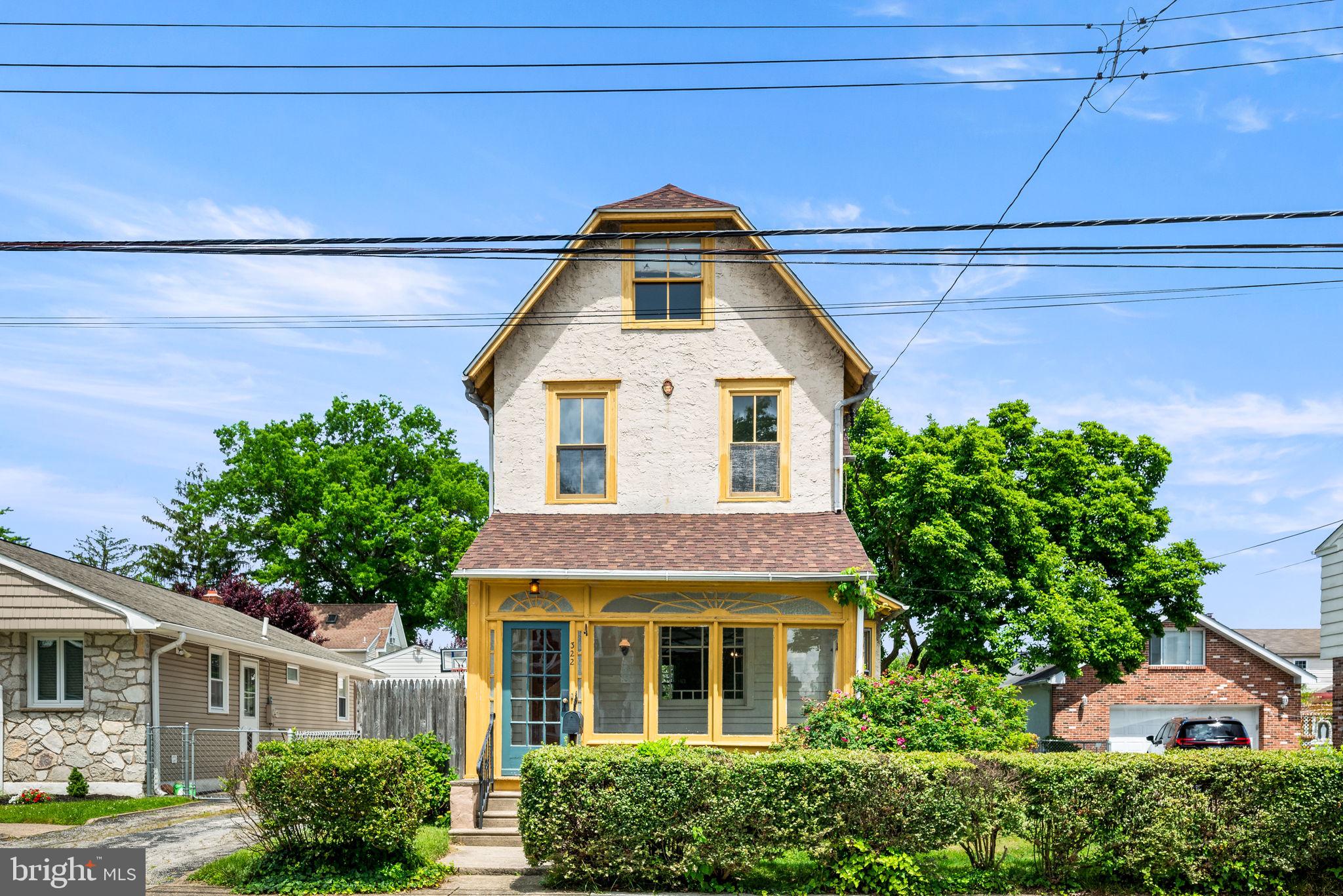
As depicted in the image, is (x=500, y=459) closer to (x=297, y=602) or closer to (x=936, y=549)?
(x=936, y=549)

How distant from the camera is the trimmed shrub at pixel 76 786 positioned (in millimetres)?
19016

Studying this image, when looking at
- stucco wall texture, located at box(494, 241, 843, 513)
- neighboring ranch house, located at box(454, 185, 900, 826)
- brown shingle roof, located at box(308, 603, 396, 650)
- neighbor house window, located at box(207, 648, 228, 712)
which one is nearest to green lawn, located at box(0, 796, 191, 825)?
neighbor house window, located at box(207, 648, 228, 712)

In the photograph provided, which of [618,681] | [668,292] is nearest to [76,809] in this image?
[618,681]

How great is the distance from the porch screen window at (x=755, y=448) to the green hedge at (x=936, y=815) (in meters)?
6.37

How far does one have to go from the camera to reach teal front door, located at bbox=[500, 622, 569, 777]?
51.4 feet

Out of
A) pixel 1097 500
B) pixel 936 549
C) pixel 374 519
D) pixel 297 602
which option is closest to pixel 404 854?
pixel 936 549

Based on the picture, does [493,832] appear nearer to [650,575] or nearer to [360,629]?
[650,575]

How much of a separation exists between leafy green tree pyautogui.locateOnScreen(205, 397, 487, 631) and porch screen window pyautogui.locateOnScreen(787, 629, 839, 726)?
3575 cm

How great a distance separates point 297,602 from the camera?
41.8 m

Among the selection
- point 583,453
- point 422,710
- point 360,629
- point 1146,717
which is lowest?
point 1146,717

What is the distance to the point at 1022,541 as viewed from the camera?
33156 millimetres

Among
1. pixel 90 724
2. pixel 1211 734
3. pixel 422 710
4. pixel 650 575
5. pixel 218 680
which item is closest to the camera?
pixel 650 575

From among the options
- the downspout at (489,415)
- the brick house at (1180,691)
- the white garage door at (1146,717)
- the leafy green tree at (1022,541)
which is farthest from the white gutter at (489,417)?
the white garage door at (1146,717)

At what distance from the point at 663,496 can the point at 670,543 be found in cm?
128
